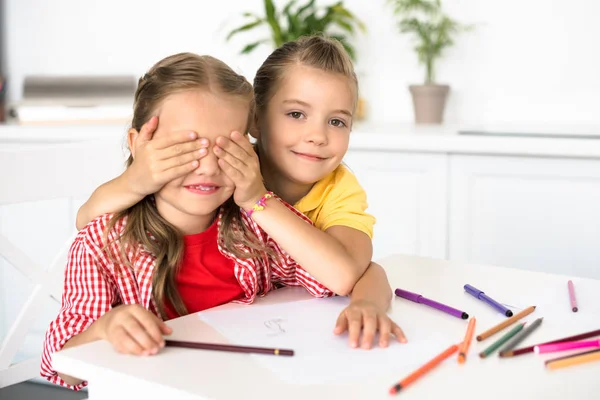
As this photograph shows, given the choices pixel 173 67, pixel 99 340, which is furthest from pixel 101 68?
pixel 99 340

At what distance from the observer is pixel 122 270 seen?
1026 millimetres

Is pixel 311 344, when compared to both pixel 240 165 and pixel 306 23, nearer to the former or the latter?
pixel 240 165

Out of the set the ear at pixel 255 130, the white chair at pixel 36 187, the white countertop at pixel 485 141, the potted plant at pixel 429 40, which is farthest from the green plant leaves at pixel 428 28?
the ear at pixel 255 130

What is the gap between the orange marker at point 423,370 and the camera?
2.31 feet

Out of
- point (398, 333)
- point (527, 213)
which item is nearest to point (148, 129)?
point (398, 333)

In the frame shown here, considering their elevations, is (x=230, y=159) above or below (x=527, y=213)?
above

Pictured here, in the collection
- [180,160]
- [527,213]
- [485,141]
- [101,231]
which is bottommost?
[527,213]

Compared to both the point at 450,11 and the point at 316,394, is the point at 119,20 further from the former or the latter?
the point at 316,394

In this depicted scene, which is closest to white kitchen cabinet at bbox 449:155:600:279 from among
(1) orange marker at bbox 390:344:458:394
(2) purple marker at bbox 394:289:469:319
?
(2) purple marker at bbox 394:289:469:319

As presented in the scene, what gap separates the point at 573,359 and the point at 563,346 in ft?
0.13

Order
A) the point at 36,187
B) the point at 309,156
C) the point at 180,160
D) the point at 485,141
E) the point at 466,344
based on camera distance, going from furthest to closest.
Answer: the point at 485,141, the point at 36,187, the point at 309,156, the point at 180,160, the point at 466,344

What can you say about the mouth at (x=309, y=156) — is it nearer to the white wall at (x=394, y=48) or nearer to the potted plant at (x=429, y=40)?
the potted plant at (x=429, y=40)

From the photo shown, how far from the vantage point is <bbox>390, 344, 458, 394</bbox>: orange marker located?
2.31 ft

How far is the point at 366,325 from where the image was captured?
2.84ft
